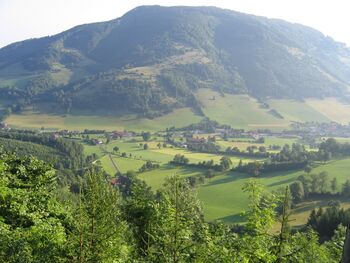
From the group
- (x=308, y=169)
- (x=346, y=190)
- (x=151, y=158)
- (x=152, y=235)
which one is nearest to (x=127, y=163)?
(x=151, y=158)

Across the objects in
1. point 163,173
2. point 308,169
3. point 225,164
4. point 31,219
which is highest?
point 31,219

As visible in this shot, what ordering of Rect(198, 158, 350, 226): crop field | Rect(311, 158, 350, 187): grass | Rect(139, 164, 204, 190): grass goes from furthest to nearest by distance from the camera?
1. Rect(139, 164, 204, 190): grass
2. Rect(311, 158, 350, 187): grass
3. Rect(198, 158, 350, 226): crop field

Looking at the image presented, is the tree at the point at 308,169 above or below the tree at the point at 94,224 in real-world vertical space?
below

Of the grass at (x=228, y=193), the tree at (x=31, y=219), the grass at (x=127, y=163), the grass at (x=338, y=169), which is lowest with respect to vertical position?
the grass at (x=228, y=193)

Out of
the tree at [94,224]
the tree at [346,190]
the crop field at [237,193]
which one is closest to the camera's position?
the tree at [94,224]

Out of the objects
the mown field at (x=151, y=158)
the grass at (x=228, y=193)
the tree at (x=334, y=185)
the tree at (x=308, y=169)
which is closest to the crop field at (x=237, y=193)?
the grass at (x=228, y=193)

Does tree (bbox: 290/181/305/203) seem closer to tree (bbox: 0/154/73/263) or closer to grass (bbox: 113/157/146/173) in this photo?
grass (bbox: 113/157/146/173)

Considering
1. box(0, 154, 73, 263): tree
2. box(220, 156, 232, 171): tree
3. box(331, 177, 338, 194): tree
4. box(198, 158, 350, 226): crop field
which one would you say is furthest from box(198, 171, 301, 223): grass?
box(0, 154, 73, 263): tree

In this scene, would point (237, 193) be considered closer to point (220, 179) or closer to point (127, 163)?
point (220, 179)

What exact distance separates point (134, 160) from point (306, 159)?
223ft

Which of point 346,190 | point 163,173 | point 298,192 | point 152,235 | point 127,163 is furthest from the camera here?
point 127,163

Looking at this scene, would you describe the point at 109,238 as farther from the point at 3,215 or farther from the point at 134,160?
the point at 134,160

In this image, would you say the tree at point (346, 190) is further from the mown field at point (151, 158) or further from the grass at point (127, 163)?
the grass at point (127, 163)

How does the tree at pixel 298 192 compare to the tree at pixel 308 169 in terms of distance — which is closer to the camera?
the tree at pixel 298 192
